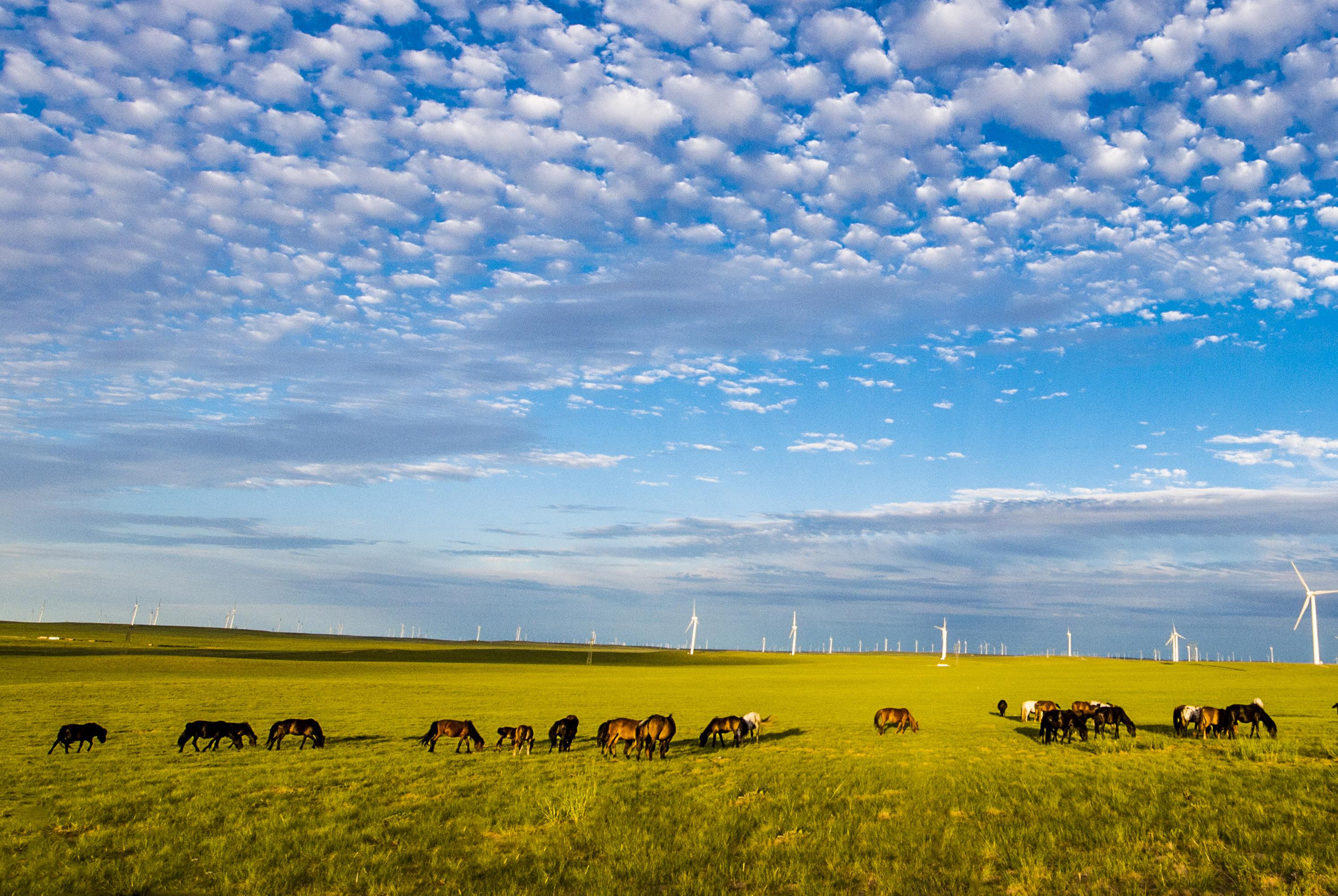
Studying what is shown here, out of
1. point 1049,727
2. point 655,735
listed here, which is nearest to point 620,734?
point 655,735

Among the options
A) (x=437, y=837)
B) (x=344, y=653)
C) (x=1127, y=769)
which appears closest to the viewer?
(x=437, y=837)

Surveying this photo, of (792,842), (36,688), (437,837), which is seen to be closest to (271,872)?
(437,837)

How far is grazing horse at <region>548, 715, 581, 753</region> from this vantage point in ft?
89.9

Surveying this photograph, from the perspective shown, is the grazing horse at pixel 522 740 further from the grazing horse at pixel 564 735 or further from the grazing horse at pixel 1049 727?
the grazing horse at pixel 1049 727

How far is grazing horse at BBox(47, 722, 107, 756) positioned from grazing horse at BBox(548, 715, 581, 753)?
1591 cm

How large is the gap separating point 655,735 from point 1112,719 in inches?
842

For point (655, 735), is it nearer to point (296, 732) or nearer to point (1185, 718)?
point (296, 732)

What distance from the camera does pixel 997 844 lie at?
13.6 metres

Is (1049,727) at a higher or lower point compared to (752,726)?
higher

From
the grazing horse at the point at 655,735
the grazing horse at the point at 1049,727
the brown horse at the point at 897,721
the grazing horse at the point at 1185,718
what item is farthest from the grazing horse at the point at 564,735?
the grazing horse at the point at 1185,718

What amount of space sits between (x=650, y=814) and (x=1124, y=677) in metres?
100

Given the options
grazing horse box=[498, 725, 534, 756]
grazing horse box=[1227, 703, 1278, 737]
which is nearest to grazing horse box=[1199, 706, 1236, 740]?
grazing horse box=[1227, 703, 1278, 737]

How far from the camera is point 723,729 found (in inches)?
1152

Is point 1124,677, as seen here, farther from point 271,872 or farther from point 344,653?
point 344,653
